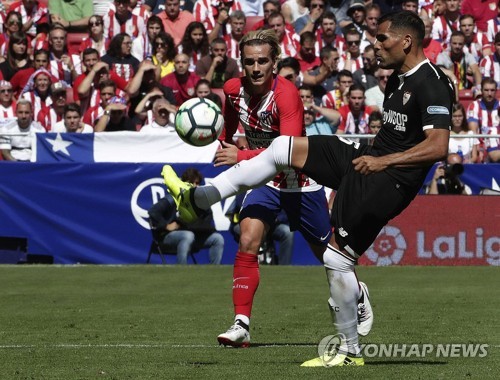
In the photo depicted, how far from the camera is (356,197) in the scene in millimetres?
7598

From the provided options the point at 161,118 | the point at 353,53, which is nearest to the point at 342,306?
the point at 161,118

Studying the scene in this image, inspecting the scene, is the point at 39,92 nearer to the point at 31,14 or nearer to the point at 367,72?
the point at 31,14

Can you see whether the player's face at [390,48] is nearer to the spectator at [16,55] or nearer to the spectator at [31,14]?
the spectator at [16,55]

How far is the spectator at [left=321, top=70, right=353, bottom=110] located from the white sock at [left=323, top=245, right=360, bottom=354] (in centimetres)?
1165

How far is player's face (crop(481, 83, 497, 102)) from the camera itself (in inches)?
738

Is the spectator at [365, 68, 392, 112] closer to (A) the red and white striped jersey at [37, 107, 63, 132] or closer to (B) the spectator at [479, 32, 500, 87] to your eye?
(B) the spectator at [479, 32, 500, 87]

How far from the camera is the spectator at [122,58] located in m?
19.4

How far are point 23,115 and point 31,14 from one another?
4142 mm

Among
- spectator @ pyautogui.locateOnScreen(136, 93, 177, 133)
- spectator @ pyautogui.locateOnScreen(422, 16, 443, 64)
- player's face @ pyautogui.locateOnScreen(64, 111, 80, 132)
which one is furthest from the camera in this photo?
spectator @ pyautogui.locateOnScreen(422, 16, 443, 64)

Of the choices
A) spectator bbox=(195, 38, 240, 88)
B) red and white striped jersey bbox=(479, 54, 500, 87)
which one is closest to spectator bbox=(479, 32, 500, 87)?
red and white striped jersey bbox=(479, 54, 500, 87)

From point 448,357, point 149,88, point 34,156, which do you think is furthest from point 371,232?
point 149,88

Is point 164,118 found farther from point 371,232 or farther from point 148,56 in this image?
point 371,232

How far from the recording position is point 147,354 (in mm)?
8336

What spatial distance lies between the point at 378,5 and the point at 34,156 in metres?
7.69
